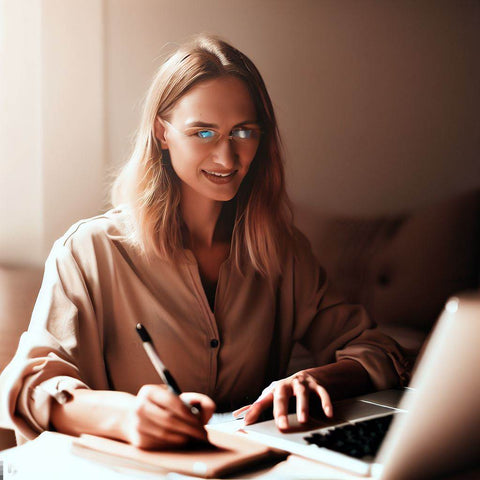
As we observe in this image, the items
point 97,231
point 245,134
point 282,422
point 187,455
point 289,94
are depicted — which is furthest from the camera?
point 289,94

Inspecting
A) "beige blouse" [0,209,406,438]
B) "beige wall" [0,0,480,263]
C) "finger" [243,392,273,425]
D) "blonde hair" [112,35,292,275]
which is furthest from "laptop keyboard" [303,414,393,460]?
"beige wall" [0,0,480,263]

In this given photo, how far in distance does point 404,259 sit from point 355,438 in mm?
763

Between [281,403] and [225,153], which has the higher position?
[225,153]

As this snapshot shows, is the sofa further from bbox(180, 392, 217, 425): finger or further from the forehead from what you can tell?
bbox(180, 392, 217, 425): finger

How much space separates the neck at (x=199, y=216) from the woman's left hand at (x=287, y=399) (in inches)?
12.4

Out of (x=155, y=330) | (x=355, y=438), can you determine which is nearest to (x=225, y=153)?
(x=155, y=330)

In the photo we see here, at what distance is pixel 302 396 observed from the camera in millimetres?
1016

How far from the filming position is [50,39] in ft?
3.48

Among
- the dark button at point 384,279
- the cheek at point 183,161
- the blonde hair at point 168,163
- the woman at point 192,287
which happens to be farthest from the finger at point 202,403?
the dark button at point 384,279

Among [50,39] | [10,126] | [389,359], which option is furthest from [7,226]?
[389,359]

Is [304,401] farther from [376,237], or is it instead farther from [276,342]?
[376,237]

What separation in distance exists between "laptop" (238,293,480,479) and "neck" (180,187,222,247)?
44 centimetres

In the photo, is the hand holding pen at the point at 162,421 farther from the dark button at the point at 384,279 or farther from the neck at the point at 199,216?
the dark button at the point at 384,279

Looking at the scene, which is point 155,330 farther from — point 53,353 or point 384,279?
point 384,279
